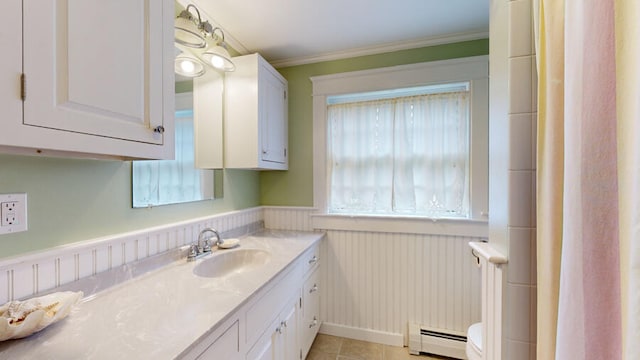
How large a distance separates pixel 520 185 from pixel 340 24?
1495 millimetres

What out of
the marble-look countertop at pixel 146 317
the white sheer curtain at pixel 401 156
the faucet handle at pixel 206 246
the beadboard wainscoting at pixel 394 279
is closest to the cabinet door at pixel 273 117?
the white sheer curtain at pixel 401 156

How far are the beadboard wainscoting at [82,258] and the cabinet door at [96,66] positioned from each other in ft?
1.59

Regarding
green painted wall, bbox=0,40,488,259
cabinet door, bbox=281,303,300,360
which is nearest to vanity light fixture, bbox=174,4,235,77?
green painted wall, bbox=0,40,488,259

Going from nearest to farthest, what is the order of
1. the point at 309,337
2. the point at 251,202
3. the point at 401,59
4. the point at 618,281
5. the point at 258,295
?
the point at 618,281 < the point at 258,295 < the point at 309,337 < the point at 401,59 < the point at 251,202

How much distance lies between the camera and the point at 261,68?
1744 millimetres

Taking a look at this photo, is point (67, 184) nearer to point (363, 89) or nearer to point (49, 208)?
point (49, 208)

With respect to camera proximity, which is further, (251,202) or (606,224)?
(251,202)

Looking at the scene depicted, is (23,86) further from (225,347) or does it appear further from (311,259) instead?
(311,259)

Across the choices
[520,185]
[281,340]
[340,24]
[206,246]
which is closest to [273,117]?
[340,24]

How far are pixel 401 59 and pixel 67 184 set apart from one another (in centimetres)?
213

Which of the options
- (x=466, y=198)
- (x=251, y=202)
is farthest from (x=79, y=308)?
(x=466, y=198)

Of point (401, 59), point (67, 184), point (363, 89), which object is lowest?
point (67, 184)

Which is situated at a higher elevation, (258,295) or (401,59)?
A: (401,59)

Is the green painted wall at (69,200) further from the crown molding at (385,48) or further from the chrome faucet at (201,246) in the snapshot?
the crown molding at (385,48)
